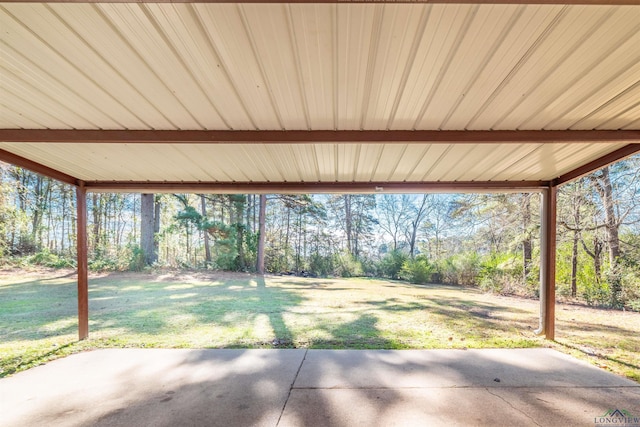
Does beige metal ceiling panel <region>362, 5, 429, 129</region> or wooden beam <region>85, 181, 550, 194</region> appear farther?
wooden beam <region>85, 181, 550, 194</region>

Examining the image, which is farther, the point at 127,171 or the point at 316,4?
the point at 127,171

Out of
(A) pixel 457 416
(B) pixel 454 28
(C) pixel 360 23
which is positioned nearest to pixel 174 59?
(C) pixel 360 23

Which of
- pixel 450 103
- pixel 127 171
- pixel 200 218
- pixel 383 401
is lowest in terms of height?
pixel 383 401

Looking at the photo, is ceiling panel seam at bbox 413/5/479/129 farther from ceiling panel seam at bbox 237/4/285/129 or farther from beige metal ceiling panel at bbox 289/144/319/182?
beige metal ceiling panel at bbox 289/144/319/182

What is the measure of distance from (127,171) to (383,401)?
3.80 m

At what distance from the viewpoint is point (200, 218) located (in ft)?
35.5

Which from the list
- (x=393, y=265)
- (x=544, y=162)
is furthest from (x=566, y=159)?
(x=393, y=265)

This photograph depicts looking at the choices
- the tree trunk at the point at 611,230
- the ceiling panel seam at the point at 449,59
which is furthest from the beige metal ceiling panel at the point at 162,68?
the tree trunk at the point at 611,230

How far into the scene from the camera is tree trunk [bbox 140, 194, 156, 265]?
10484 mm

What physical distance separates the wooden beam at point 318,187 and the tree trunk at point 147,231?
24.1 ft

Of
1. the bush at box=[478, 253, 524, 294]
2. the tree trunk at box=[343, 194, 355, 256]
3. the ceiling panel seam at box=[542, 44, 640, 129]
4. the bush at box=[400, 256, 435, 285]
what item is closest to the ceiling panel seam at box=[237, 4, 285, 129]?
the ceiling panel seam at box=[542, 44, 640, 129]

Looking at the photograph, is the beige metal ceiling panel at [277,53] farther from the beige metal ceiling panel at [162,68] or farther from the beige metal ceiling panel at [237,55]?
the beige metal ceiling panel at [162,68]

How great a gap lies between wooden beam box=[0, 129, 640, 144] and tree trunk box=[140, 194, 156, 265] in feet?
29.8

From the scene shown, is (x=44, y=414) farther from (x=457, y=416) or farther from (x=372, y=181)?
(x=372, y=181)
